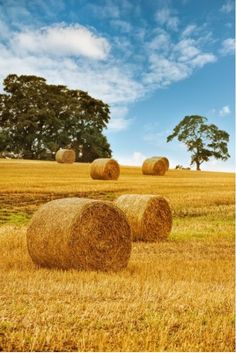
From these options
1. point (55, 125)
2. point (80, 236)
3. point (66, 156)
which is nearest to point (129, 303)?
point (80, 236)

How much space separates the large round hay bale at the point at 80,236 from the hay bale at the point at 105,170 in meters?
22.6

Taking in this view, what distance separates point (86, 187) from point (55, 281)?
18865mm

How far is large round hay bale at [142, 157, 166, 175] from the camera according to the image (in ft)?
136

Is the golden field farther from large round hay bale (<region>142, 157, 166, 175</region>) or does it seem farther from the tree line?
the tree line

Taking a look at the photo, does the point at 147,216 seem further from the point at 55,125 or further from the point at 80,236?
the point at 55,125

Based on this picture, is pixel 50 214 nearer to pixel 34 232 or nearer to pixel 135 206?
pixel 34 232

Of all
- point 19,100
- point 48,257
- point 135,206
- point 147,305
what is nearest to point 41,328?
point 147,305

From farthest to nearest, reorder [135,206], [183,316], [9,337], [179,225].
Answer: [179,225] < [135,206] < [183,316] < [9,337]

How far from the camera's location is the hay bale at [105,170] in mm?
34312

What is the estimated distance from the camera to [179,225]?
61.3 feet

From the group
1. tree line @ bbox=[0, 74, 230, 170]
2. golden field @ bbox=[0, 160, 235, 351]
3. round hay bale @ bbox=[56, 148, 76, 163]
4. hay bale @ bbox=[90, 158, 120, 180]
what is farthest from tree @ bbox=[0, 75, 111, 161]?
golden field @ bbox=[0, 160, 235, 351]

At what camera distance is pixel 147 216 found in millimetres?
16281

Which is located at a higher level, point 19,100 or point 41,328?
point 19,100

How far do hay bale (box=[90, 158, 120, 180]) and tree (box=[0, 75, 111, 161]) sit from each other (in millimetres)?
30373
